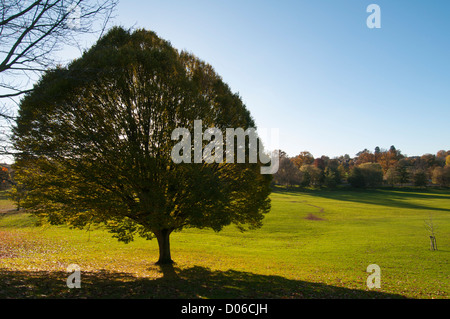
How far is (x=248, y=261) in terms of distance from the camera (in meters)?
21.5

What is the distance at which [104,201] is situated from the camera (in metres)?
13.1

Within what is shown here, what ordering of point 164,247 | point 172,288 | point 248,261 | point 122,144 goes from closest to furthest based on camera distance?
point 172,288 → point 122,144 → point 164,247 → point 248,261

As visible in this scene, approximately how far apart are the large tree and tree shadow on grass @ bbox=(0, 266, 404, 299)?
2872 mm

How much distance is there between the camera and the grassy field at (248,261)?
11305 millimetres

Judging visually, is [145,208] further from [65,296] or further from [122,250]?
[122,250]

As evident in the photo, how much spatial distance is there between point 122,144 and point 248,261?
1440 centimetres

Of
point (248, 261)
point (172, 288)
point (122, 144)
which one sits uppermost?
point (122, 144)

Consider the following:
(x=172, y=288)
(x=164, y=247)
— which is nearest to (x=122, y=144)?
(x=172, y=288)

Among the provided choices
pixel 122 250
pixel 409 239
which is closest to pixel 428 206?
pixel 409 239

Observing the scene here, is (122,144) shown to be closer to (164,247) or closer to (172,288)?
(172,288)

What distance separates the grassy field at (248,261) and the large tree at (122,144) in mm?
3200

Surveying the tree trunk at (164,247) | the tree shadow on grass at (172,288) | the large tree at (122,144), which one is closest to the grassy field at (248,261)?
the tree shadow on grass at (172,288)

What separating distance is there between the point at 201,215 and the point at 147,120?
5.69m

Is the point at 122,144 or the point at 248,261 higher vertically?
the point at 122,144
